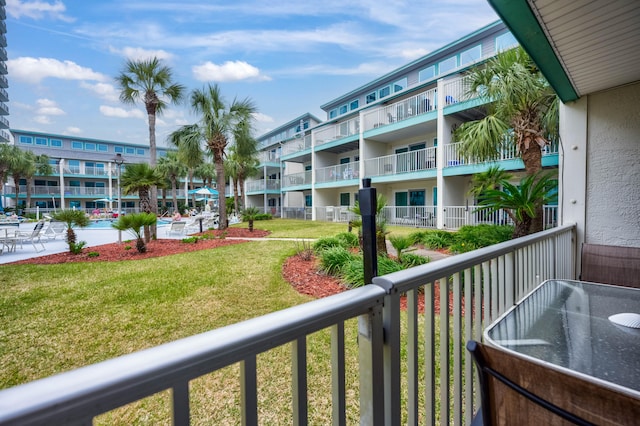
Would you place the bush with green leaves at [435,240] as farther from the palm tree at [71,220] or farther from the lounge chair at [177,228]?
the lounge chair at [177,228]

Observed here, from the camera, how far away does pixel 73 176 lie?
36062 millimetres

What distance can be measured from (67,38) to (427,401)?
2175 cm

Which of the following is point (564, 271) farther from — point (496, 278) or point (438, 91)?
point (438, 91)

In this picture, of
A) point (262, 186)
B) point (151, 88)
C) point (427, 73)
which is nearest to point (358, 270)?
point (151, 88)

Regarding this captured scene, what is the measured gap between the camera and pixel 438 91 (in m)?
13.0

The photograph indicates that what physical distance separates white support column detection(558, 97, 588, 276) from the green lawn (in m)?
3.59

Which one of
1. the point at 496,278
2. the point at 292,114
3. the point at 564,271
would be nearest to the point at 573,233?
the point at 564,271

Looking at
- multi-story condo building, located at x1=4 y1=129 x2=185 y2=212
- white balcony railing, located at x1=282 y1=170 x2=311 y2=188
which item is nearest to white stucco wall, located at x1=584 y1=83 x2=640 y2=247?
white balcony railing, located at x1=282 y1=170 x2=311 y2=188

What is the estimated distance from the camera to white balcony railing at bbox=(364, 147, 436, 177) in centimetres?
1458

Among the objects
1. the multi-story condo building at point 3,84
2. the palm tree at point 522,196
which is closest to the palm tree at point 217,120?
the palm tree at point 522,196

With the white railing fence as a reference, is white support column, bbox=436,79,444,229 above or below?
above

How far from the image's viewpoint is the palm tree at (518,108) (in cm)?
623

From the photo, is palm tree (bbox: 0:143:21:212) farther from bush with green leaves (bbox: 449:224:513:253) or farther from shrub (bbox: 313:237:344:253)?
bush with green leaves (bbox: 449:224:513:253)

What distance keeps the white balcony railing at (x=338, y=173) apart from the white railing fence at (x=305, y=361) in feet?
53.6
